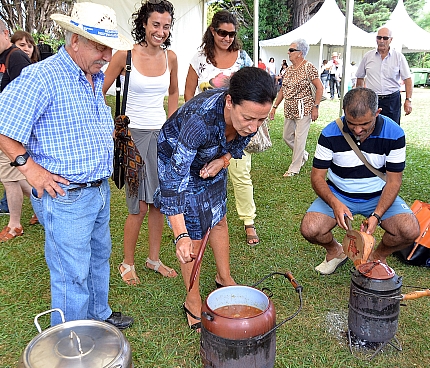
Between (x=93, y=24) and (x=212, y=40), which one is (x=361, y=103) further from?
(x=93, y=24)

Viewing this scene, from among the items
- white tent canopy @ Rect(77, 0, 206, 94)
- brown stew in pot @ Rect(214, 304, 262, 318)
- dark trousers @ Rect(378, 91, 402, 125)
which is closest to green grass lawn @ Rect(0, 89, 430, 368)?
brown stew in pot @ Rect(214, 304, 262, 318)

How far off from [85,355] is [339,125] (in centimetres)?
250

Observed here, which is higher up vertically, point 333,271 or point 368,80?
point 368,80

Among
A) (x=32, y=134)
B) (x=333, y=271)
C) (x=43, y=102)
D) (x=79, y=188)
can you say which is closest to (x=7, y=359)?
(x=79, y=188)

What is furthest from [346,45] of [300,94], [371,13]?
[371,13]

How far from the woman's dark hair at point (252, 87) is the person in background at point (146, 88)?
43.4 inches

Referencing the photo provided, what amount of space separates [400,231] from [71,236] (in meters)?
2.34

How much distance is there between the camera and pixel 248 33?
89.7 ft

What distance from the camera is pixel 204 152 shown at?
2535 millimetres

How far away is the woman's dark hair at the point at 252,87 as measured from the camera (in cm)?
211

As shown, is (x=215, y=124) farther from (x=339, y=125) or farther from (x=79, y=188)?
(x=339, y=125)

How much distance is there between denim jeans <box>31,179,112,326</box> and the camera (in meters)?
2.22

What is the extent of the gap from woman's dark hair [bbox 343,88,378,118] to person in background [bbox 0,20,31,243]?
273cm

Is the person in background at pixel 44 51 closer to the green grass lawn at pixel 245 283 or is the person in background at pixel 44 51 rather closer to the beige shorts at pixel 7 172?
the beige shorts at pixel 7 172
